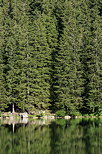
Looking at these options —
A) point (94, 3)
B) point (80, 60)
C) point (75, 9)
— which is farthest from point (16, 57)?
point (94, 3)

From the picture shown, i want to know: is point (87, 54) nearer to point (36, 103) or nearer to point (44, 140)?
point (36, 103)

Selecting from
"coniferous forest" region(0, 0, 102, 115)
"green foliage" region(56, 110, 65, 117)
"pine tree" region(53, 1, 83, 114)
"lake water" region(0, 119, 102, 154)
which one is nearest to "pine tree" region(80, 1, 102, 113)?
"coniferous forest" region(0, 0, 102, 115)

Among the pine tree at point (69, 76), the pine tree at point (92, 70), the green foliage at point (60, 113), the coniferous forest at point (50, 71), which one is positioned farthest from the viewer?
the pine tree at point (69, 76)

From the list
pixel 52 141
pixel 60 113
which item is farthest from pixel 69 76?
pixel 52 141

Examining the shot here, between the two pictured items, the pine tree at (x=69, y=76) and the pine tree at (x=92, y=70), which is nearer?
the pine tree at (x=92, y=70)

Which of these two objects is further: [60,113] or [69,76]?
[69,76]

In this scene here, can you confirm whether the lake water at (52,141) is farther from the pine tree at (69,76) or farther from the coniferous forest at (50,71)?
the coniferous forest at (50,71)

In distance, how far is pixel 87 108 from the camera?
59.4 metres

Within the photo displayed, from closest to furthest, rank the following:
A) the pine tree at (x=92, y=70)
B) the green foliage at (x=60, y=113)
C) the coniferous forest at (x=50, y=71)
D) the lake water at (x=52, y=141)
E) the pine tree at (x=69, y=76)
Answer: the lake water at (x=52, y=141), the green foliage at (x=60, y=113), the pine tree at (x=92, y=70), the coniferous forest at (x=50, y=71), the pine tree at (x=69, y=76)

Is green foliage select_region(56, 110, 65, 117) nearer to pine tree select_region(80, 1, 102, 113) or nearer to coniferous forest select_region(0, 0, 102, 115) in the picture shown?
coniferous forest select_region(0, 0, 102, 115)

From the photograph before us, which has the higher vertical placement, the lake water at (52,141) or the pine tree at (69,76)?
the pine tree at (69,76)

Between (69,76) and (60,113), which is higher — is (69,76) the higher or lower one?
the higher one

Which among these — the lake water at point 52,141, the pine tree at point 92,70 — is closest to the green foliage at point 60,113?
the pine tree at point 92,70

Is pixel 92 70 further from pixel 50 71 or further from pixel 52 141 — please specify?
pixel 52 141
